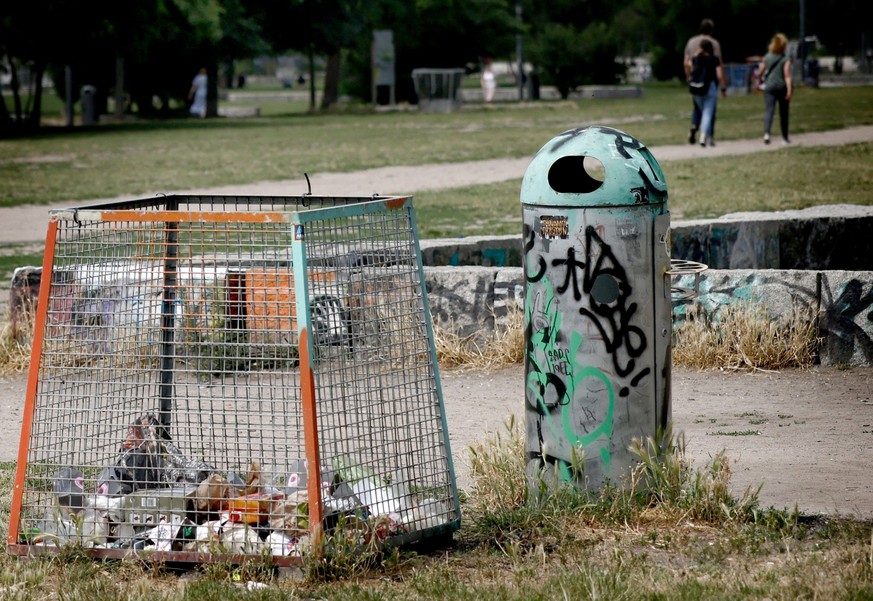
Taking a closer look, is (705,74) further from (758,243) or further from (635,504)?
(635,504)

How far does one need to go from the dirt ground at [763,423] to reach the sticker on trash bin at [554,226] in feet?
3.19

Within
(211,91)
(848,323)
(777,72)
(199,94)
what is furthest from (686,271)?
(211,91)

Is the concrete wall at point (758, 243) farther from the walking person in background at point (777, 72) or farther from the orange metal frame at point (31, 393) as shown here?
the walking person in background at point (777, 72)

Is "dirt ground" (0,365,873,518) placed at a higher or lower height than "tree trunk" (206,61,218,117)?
lower

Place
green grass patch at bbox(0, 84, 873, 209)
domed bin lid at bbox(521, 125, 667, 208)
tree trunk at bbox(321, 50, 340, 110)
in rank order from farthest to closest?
tree trunk at bbox(321, 50, 340, 110) → green grass patch at bbox(0, 84, 873, 209) → domed bin lid at bbox(521, 125, 667, 208)

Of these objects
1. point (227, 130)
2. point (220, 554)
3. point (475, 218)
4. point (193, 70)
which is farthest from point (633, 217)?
point (193, 70)

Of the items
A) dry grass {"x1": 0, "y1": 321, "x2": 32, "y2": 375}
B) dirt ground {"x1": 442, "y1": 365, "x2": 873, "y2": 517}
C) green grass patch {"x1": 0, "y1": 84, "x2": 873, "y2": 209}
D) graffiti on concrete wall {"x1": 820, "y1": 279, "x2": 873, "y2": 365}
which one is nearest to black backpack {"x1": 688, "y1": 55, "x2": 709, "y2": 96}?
green grass patch {"x1": 0, "y1": 84, "x2": 873, "y2": 209}

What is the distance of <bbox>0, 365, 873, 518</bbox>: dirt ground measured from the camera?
5137 millimetres

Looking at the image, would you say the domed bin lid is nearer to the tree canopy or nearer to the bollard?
the bollard

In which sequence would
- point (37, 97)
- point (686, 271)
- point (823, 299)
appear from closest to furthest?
1. point (686, 271)
2. point (823, 299)
3. point (37, 97)

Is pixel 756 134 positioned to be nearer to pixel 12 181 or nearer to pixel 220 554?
pixel 12 181

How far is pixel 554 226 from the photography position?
455 centimetres

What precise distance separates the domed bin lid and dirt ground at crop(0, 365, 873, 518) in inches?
42.9

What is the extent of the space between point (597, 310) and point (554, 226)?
34 cm
